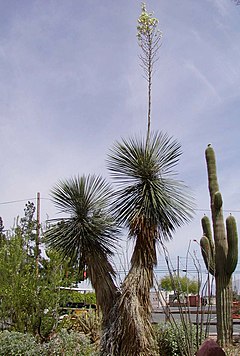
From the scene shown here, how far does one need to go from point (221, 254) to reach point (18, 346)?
4.59 meters

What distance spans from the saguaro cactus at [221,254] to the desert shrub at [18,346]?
3.73 meters

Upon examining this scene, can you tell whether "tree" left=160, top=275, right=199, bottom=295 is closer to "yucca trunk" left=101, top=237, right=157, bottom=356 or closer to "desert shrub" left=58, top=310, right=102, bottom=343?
"yucca trunk" left=101, top=237, right=157, bottom=356

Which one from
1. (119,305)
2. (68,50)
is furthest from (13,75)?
(119,305)

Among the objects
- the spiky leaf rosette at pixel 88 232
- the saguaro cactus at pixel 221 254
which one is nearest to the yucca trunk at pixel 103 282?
the spiky leaf rosette at pixel 88 232

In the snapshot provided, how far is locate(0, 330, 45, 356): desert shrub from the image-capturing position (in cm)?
707

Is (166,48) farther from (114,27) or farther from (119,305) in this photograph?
(119,305)

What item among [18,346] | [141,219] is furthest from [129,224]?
[18,346]

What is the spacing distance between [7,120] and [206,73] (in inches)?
188

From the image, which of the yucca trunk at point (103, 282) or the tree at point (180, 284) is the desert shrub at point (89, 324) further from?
the tree at point (180, 284)

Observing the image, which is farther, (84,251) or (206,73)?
(84,251)

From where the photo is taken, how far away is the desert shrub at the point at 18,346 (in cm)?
707

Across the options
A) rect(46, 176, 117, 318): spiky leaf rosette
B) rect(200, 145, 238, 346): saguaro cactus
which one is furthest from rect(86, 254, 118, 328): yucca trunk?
rect(200, 145, 238, 346): saguaro cactus

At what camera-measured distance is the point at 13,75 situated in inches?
388

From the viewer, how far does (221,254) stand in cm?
990
